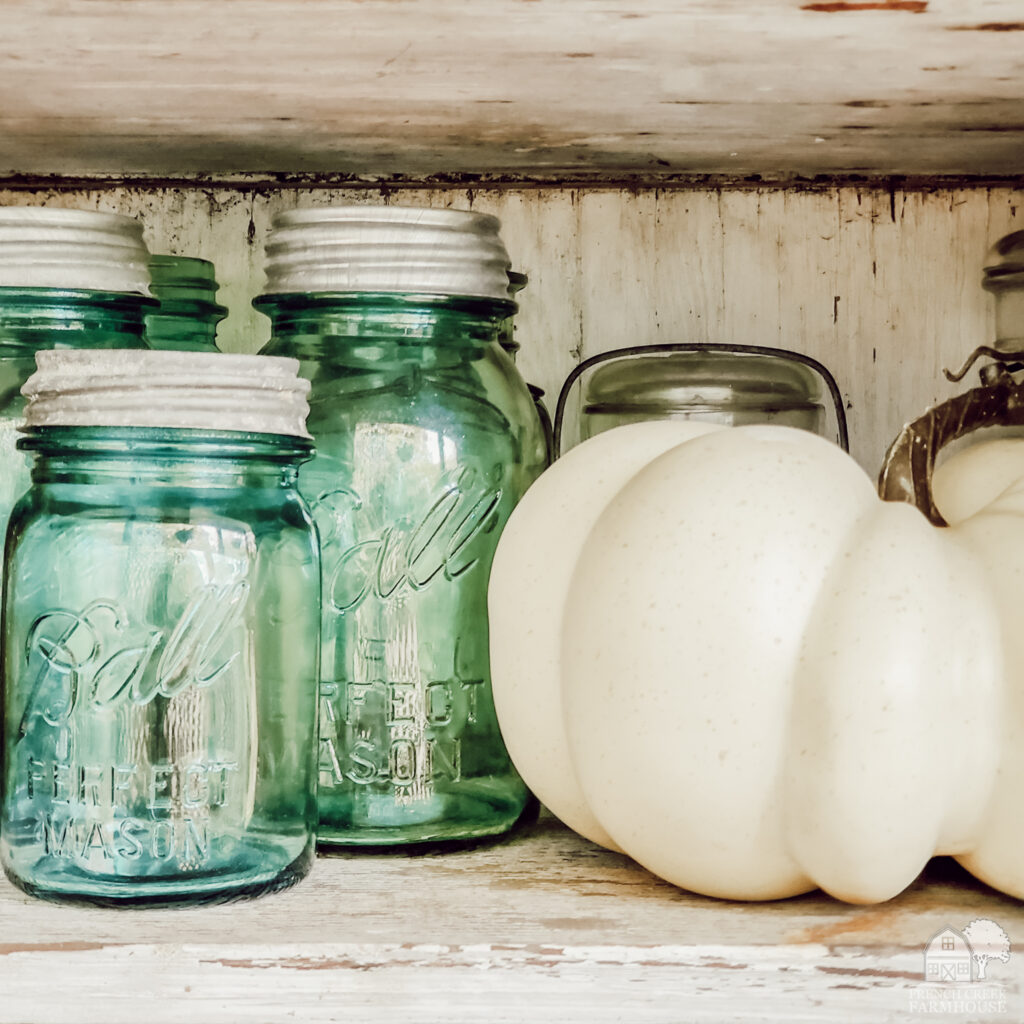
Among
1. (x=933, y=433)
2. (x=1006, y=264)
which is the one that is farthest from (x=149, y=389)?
(x=1006, y=264)

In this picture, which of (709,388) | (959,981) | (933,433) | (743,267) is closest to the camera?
(959,981)

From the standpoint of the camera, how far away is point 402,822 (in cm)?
58

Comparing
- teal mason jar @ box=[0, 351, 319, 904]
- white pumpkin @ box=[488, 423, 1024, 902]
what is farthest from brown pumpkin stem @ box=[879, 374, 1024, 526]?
teal mason jar @ box=[0, 351, 319, 904]

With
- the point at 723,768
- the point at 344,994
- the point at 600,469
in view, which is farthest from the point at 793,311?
the point at 344,994

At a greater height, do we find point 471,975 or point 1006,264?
point 1006,264

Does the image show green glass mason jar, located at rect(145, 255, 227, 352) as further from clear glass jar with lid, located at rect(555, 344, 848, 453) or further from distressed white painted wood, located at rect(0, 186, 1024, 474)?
clear glass jar with lid, located at rect(555, 344, 848, 453)

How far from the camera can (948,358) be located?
0.78 m

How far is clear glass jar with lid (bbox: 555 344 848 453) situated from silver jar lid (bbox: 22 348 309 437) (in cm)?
23

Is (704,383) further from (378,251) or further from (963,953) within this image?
(963,953)

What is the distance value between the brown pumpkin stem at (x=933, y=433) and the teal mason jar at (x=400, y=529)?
0.59 ft

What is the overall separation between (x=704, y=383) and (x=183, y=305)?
0.28 metres

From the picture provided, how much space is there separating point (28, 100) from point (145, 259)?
0.31 ft

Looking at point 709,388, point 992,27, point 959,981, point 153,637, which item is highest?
point 992,27

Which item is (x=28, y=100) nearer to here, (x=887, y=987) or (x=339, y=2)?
(x=339, y=2)
